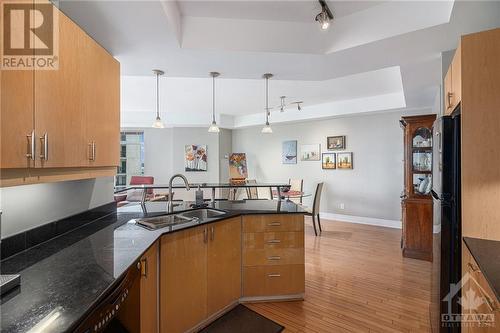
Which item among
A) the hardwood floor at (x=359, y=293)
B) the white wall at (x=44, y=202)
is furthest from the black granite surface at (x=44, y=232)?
the hardwood floor at (x=359, y=293)

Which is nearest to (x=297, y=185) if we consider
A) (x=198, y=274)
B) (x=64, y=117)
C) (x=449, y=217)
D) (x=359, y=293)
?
(x=359, y=293)

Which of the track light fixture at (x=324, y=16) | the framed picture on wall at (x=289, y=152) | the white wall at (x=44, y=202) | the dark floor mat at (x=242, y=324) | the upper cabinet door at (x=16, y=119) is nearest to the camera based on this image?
the upper cabinet door at (x=16, y=119)

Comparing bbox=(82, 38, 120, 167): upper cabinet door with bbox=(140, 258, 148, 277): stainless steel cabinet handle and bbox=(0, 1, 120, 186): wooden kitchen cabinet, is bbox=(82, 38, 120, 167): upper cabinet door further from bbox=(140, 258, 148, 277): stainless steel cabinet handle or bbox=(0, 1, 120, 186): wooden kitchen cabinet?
bbox=(140, 258, 148, 277): stainless steel cabinet handle

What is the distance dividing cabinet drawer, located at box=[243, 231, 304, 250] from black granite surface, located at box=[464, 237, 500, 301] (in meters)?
1.34

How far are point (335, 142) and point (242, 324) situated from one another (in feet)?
15.6

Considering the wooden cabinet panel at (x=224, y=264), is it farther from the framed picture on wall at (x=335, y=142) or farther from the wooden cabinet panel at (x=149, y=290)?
the framed picture on wall at (x=335, y=142)

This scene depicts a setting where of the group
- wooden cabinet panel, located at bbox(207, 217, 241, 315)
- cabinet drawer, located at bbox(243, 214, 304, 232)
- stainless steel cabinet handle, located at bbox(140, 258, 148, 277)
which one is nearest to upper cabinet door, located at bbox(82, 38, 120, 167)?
stainless steel cabinet handle, located at bbox(140, 258, 148, 277)

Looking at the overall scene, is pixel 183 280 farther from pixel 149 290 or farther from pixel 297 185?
pixel 297 185

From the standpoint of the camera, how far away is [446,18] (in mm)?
1834

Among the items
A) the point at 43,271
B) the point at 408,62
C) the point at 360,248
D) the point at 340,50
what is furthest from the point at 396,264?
the point at 43,271

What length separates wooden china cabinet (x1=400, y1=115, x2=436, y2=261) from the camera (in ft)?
11.3

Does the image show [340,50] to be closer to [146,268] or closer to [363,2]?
[363,2]

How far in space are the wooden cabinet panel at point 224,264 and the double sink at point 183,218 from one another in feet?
0.50

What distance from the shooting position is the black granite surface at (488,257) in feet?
3.43
